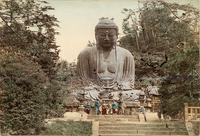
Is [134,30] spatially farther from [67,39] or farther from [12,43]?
[12,43]

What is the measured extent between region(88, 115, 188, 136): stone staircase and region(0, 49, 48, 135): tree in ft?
1.85

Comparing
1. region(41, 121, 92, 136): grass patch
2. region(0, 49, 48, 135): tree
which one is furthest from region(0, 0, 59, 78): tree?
region(41, 121, 92, 136): grass patch

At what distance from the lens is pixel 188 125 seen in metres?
5.51

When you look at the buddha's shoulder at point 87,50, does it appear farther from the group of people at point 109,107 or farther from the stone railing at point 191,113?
the stone railing at point 191,113

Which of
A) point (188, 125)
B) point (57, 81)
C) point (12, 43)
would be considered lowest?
point (188, 125)

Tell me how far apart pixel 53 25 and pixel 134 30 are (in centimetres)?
81

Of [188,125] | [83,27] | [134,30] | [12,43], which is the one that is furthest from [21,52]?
[188,125]

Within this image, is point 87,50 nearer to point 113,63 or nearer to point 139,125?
point 113,63

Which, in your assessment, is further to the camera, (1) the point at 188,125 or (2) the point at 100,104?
(2) the point at 100,104

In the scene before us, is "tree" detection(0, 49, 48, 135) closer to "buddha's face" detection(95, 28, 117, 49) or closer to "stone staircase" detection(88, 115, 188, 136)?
"stone staircase" detection(88, 115, 188, 136)

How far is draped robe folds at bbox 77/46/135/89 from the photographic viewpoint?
6266 mm

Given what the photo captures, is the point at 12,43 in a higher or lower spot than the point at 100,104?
higher

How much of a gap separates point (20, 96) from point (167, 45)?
4.72 ft

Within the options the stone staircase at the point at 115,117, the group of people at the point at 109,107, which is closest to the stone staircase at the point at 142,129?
the stone staircase at the point at 115,117
